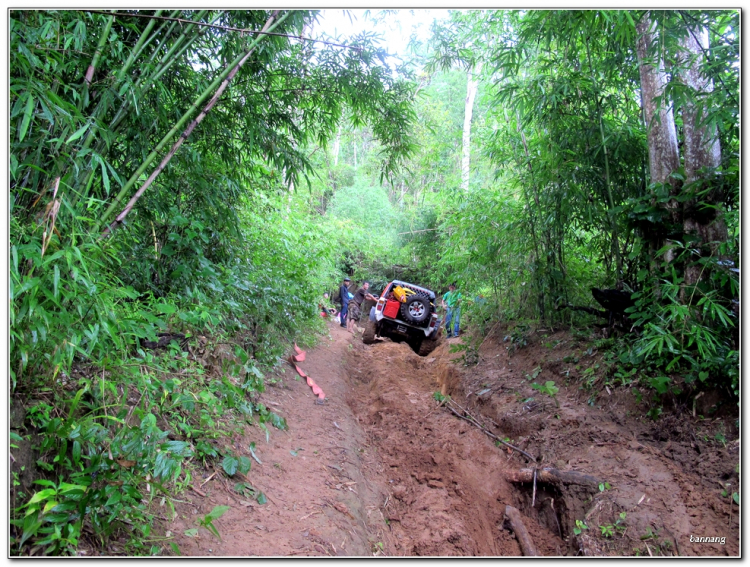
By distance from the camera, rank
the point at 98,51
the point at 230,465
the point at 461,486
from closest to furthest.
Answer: the point at 98,51 → the point at 230,465 → the point at 461,486

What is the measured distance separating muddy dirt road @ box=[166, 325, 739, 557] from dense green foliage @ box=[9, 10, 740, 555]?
0.38 meters

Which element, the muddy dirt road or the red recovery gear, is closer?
the muddy dirt road

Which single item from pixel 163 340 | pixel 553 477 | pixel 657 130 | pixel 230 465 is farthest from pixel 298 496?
pixel 657 130

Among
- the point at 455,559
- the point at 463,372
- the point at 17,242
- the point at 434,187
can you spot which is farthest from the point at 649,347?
the point at 434,187

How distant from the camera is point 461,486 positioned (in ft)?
11.5

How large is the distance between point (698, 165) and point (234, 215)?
3.95 m

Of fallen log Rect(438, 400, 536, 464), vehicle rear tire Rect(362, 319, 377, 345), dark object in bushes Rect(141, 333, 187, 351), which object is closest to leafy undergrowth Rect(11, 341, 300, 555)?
dark object in bushes Rect(141, 333, 187, 351)

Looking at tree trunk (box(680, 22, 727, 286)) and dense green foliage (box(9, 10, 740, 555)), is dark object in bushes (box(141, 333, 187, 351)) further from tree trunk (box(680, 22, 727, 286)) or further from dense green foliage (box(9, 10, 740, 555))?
tree trunk (box(680, 22, 727, 286))

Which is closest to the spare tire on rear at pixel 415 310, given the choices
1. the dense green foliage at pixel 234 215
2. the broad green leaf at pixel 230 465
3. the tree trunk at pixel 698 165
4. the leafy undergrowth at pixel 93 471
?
the dense green foliage at pixel 234 215

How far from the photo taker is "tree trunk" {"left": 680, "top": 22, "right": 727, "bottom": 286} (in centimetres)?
342

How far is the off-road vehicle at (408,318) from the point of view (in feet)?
30.1

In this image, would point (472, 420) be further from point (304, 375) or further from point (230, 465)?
point (230, 465)

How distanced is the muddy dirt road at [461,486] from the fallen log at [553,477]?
0.6 inches

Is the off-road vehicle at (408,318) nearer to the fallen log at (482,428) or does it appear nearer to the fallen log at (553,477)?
the fallen log at (482,428)
